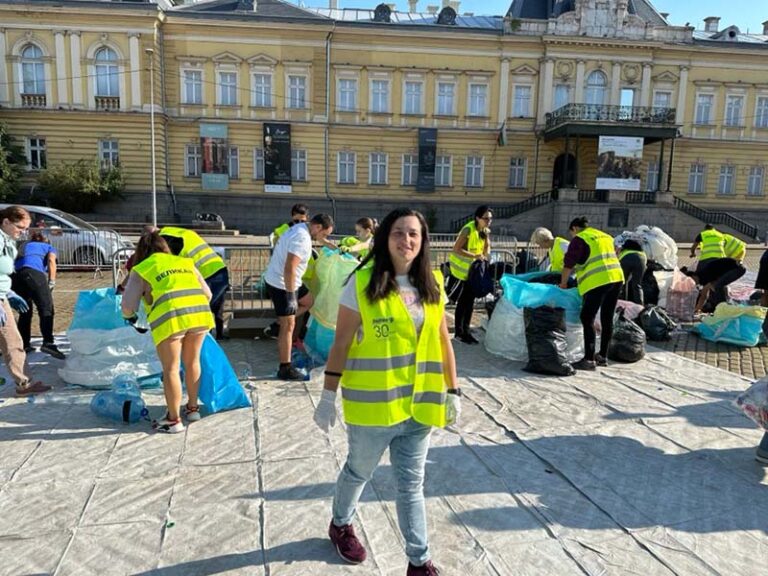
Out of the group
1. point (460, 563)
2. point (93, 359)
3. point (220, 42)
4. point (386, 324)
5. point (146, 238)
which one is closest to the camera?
point (386, 324)

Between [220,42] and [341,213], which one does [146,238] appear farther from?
[220,42]

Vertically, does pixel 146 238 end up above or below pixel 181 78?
below

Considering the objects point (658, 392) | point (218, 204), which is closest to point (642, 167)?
point (218, 204)

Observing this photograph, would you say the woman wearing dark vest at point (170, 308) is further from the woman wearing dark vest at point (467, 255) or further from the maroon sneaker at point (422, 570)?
the woman wearing dark vest at point (467, 255)

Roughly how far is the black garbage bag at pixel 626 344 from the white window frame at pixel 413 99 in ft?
96.1

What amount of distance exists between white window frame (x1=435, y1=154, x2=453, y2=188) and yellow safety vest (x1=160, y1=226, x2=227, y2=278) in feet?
96.3

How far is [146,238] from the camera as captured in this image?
433 cm

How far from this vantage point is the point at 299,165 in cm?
3344

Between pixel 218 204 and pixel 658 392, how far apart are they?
29.7 meters

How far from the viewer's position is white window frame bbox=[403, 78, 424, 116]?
33562 millimetres

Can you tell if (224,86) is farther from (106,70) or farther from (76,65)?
(76,65)

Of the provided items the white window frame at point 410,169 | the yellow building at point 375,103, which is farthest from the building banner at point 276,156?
the white window frame at point 410,169

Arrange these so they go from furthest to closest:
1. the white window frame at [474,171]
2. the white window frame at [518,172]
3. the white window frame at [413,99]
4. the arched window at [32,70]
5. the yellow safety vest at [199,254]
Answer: the white window frame at [518,172] < the white window frame at [474,171] < the white window frame at [413,99] < the arched window at [32,70] < the yellow safety vest at [199,254]

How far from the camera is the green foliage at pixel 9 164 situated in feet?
94.3
